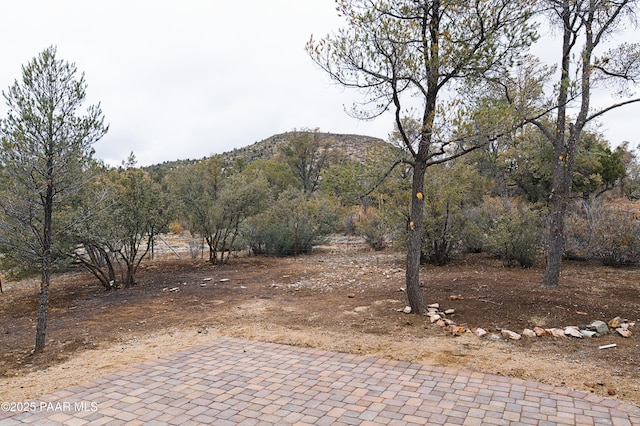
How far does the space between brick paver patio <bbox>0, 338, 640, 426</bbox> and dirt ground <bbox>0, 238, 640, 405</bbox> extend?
34 centimetres

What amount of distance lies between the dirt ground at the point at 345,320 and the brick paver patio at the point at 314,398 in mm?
345

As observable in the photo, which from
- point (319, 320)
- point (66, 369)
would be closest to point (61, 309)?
point (66, 369)

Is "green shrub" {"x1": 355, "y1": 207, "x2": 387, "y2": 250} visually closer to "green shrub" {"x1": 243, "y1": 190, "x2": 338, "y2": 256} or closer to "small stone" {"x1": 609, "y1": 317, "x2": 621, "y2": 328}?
"green shrub" {"x1": 243, "y1": 190, "x2": 338, "y2": 256}

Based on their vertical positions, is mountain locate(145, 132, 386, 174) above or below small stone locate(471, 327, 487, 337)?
above

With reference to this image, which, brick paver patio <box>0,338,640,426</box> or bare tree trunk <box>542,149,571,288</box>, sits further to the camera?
bare tree trunk <box>542,149,571,288</box>

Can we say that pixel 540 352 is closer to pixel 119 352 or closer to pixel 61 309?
pixel 119 352

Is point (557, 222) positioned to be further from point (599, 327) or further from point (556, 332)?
point (556, 332)

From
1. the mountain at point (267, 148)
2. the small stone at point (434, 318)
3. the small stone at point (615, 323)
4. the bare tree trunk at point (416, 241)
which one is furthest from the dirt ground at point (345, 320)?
the mountain at point (267, 148)

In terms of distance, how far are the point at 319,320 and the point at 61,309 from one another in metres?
6.15

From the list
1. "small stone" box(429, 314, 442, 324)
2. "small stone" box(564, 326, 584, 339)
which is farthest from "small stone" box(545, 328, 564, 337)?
"small stone" box(429, 314, 442, 324)

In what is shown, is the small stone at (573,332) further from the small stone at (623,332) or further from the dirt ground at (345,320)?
the small stone at (623,332)

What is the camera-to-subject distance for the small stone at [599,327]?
5.38m

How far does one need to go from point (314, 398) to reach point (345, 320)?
283cm

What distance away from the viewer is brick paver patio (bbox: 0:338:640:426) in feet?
10.8
